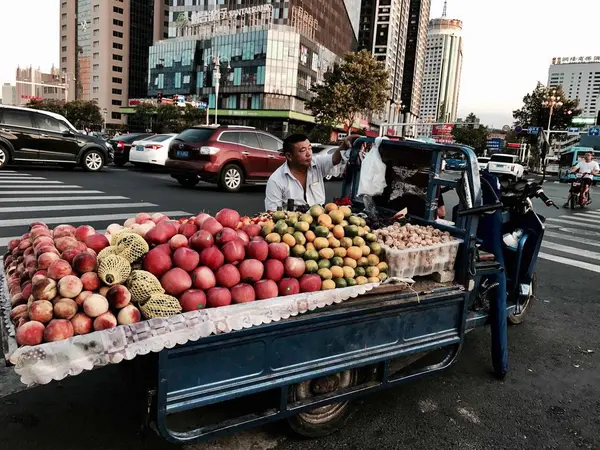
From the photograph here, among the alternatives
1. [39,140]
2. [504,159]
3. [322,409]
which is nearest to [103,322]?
[322,409]

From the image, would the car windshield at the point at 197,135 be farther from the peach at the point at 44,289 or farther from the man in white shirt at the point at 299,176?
the peach at the point at 44,289

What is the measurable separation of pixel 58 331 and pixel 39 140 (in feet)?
45.9

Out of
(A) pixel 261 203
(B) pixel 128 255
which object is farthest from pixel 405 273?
(A) pixel 261 203

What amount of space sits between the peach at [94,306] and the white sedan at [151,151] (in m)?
14.7

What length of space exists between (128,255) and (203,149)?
1029cm

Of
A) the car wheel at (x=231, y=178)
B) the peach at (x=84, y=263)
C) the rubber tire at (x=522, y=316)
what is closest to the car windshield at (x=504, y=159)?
the car wheel at (x=231, y=178)

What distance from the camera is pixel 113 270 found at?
222 centimetres

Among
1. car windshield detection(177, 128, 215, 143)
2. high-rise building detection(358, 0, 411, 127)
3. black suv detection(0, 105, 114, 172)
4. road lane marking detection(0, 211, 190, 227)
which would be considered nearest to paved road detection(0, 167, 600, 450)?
road lane marking detection(0, 211, 190, 227)

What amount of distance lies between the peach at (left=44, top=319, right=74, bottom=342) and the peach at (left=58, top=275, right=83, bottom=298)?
5.8 inches

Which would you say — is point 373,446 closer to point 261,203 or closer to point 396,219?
point 396,219

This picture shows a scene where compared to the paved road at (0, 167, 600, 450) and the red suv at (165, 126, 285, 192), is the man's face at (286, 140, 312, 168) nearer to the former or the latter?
the paved road at (0, 167, 600, 450)

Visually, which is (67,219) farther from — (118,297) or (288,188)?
(118,297)

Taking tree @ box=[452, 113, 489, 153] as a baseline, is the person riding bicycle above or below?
below

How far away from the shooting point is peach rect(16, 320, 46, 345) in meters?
1.88
